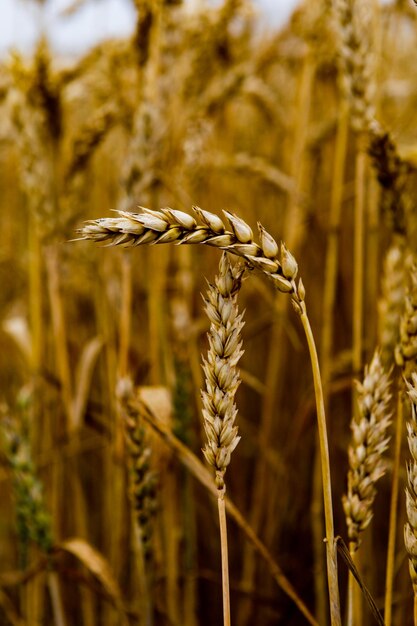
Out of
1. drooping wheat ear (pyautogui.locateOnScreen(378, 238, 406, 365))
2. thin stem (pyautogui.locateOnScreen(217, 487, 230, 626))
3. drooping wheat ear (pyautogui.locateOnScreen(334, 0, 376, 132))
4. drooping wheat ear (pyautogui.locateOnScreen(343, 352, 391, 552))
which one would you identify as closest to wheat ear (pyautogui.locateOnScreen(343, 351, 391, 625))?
drooping wheat ear (pyautogui.locateOnScreen(343, 352, 391, 552))

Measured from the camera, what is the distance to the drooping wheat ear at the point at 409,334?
50 centimetres

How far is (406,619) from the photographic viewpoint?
87 cm

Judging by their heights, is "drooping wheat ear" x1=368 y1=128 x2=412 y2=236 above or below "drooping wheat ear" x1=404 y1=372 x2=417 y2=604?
above

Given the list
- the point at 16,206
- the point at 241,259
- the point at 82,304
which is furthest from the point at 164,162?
the point at 16,206

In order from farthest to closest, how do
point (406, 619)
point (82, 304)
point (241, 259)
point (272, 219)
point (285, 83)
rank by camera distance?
point (285, 83), point (272, 219), point (82, 304), point (406, 619), point (241, 259)

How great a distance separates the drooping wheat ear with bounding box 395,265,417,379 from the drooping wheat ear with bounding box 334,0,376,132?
12.9 inches

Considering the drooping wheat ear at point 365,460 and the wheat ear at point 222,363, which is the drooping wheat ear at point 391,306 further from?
the wheat ear at point 222,363

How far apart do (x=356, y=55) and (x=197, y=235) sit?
0.51 m

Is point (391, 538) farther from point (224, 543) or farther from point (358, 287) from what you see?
point (358, 287)

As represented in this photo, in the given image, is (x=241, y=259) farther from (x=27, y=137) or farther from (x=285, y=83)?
(x=285, y=83)

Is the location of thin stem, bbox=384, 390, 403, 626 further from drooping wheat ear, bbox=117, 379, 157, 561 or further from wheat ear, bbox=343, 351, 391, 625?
drooping wheat ear, bbox=117, 379, 157, 561

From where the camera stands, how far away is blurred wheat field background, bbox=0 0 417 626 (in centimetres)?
50

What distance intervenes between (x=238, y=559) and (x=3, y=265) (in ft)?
3.84

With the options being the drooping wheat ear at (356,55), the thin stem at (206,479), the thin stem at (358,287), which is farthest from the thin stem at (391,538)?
the drooping wheat ear at (356,55)
